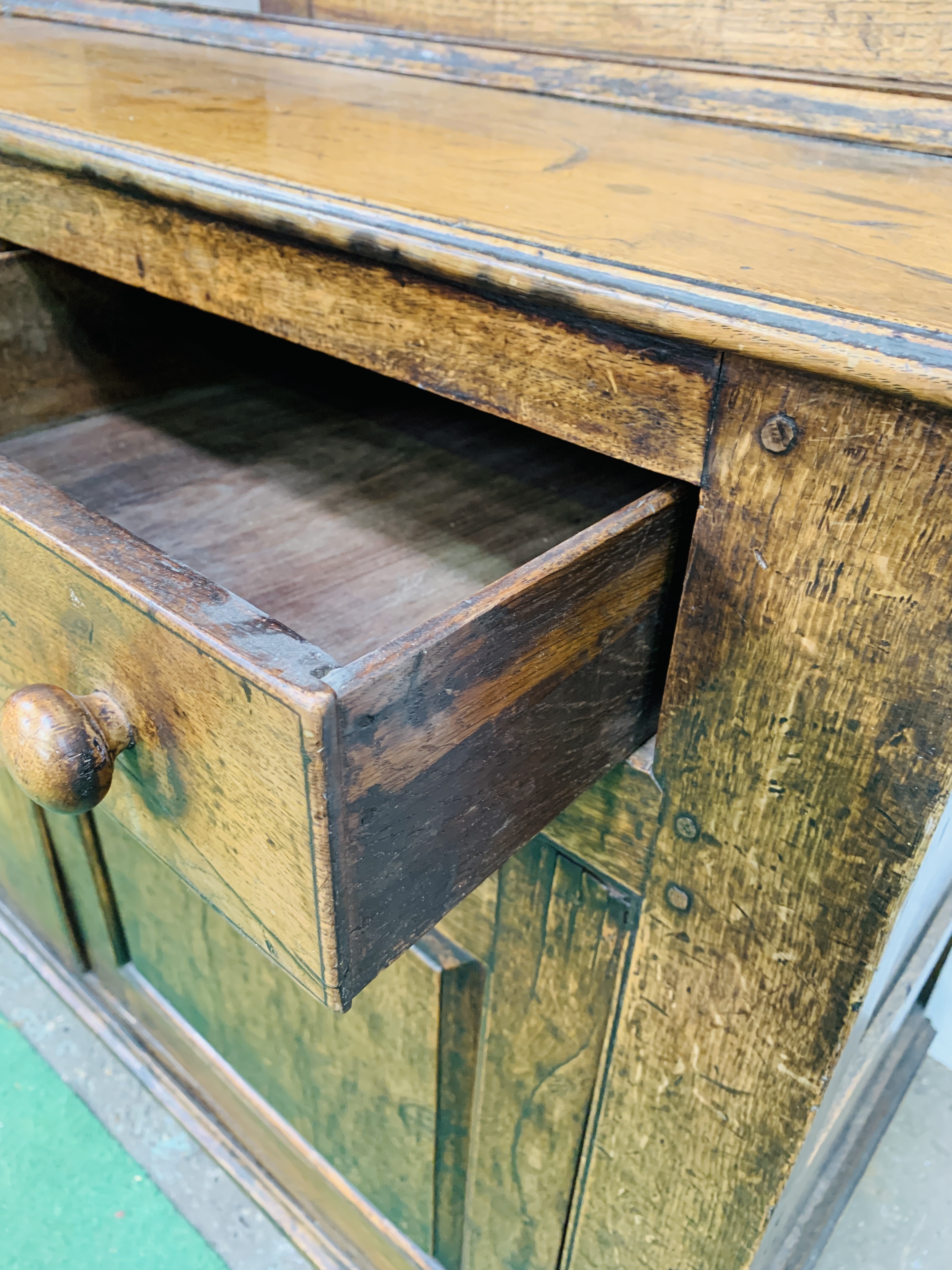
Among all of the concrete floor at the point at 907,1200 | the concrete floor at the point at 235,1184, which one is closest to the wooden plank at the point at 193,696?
the concrete floor at the point at 235,1184

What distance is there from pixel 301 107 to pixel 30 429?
0.28 m

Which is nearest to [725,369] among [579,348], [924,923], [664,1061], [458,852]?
[579,348]

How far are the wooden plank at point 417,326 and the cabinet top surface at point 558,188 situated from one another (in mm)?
20

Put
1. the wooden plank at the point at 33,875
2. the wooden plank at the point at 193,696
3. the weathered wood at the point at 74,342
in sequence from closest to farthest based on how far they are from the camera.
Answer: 1. the wooden plank at the point at 193,696
2. the weathered wood at the point at 74,342
3. the wooden plank at the point at 33,875

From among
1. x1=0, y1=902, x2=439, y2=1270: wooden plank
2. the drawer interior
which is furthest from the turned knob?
x1=0, y1=902, x2=439, y2=1270: wooden plank

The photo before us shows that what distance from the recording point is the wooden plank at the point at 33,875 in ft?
3.25

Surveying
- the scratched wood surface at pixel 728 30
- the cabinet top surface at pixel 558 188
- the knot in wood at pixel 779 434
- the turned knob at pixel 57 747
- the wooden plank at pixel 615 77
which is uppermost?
the scratched wood surface at pixel 728 30

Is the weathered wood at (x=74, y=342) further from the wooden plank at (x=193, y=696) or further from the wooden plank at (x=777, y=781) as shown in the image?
the wooden plank at (x=777, y=781)

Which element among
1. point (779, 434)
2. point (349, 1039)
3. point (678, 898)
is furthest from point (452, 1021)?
point (779, 434)

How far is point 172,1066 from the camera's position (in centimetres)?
107

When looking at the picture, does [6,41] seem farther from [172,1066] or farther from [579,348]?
[172,1066]

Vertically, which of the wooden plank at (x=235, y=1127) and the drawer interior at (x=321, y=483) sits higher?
the drawer interior at (x=321, y=483)

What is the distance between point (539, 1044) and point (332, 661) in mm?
396

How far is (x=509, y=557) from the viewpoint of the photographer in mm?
531
